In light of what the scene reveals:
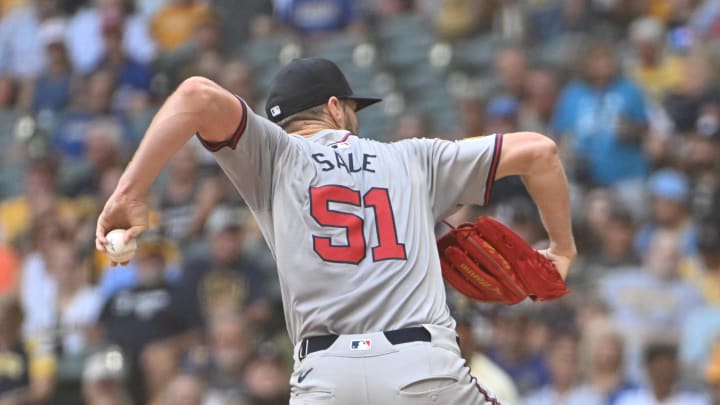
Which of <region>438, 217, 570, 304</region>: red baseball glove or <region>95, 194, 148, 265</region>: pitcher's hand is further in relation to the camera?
<region>438, 217, 570, 304</region>: red baseball glove

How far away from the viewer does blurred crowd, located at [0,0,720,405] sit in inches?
343

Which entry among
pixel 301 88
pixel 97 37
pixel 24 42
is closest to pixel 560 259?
pixel 301 88

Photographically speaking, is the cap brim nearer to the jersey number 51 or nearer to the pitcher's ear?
the pitcher's ear

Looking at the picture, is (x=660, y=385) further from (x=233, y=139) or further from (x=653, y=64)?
(x=233, y=139)

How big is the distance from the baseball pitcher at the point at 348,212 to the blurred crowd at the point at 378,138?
81.1 inches

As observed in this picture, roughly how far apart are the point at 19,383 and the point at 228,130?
6.30 meters

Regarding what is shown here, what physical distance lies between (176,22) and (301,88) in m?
9.60

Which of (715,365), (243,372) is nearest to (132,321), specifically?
(243,372)

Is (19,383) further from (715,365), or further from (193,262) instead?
(715,365)

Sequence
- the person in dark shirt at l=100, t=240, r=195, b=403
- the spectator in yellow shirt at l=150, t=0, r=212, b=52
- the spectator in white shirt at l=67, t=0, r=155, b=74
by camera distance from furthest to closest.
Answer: the spectator in white shirt at l=67, t=0, r=155, b=74 < the spectator in yellow shirt at l=150, t=0, r=212, b=52 < the person in dark shirt at l=100, t=240, r=195, b=403

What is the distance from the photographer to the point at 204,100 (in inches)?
162

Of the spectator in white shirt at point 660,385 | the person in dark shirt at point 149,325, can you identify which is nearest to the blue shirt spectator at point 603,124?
the spectator in white shirt at point 660,385

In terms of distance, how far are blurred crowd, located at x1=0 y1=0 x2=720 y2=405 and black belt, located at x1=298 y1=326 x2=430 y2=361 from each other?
87.4 inches

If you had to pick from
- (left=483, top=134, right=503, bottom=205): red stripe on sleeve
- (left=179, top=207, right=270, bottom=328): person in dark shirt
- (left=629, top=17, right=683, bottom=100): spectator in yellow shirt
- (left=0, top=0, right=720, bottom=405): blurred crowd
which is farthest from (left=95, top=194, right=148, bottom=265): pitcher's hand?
(left=629, top=17, right=683, bottom=100): spectator in yellow shirt
